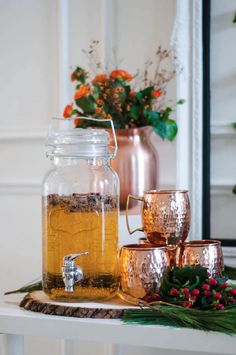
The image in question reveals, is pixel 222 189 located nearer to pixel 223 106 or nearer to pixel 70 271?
pixel 223 106

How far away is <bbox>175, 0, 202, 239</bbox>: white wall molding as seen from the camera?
1.44 m

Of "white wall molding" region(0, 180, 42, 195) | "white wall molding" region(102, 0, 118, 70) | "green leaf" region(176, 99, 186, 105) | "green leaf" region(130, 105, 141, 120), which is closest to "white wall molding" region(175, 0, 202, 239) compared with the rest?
"green leaf" region(176, 99, 186, 105)

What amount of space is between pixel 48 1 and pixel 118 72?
17.2 inches

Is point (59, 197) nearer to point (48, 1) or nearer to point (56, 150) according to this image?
point (56, 150)

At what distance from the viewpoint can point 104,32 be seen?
62.9 inches

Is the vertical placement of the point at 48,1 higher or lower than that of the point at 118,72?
higher

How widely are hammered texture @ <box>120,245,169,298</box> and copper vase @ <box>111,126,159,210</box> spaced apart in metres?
0.46

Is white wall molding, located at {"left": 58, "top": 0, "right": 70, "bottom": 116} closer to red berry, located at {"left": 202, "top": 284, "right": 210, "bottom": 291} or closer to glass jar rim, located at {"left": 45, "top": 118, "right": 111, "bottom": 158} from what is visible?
glass jar rim, located at {"left": 45, "top": 118, "right": 111, "bottom": 158}

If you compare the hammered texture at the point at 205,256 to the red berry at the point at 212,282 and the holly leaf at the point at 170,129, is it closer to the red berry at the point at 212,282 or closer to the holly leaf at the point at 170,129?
the red berry at the point at 212,282

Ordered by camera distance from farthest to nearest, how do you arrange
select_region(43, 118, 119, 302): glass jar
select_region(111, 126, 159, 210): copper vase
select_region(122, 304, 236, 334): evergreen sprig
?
1. select_region(111, 126, 159, 210): copper vase
2. select_region(43, 118, 119, 302): glass jar
3. select_region(122, 304, 236, 334): evergreen sprig

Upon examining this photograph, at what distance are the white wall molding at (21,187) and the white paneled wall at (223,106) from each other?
1.77ft

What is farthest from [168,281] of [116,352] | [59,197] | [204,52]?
[204,52]

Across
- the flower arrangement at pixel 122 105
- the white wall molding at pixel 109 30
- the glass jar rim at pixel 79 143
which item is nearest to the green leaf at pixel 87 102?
the flower arrangement at pixel 122 105

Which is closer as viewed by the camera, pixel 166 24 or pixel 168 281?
pixel 168 281
